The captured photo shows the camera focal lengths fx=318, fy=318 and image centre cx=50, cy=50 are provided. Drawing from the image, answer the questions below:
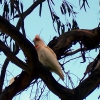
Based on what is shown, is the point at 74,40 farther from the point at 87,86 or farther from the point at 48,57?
the point at 87,86

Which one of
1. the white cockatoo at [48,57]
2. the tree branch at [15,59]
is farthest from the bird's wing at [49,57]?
the tree branch at [15,59]

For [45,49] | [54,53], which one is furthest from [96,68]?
[45,49]

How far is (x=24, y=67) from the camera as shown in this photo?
133 centimetres

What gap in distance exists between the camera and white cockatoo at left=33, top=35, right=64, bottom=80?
1.73 meters

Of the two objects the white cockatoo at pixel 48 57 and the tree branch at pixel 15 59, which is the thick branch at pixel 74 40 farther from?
the tree branch at pixel 15 59

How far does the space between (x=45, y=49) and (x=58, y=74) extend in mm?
173

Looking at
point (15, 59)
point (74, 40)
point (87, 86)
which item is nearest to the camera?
point (15, 59)

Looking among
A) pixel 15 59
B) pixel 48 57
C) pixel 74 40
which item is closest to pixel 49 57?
pixel 48 57

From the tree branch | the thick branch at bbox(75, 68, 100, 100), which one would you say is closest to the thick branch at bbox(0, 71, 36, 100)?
the tree branch

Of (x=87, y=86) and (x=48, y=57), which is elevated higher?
(x=48, y=57)

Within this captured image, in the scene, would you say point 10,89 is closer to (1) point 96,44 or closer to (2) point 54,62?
(2) point 54,62

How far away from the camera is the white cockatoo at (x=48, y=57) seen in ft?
5.68

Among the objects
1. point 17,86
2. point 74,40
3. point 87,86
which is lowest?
point 87,86

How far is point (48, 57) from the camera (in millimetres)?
1844
